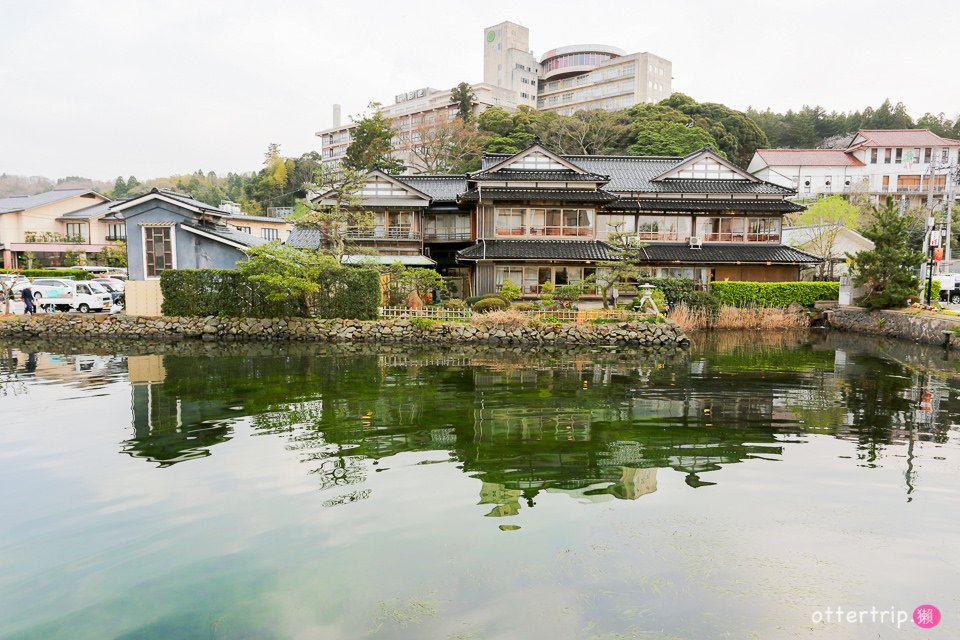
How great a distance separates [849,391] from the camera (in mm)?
14258

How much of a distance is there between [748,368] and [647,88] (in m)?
68.7

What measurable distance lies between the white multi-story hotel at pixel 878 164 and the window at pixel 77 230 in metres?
64.6

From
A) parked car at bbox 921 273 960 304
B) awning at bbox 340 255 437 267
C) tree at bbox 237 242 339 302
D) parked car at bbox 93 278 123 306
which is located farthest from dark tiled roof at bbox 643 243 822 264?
parked car at bbox 93 278 123 306

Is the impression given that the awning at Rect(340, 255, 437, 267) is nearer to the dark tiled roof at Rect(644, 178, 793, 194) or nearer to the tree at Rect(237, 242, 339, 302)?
the tree at Rect(237, 242, 339, 302)

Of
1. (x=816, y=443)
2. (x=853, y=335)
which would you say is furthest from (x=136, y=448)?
(x=853, y=335)

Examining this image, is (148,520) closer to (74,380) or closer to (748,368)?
(74,380)

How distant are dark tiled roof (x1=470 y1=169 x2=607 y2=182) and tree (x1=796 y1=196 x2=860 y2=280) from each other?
58.6ft

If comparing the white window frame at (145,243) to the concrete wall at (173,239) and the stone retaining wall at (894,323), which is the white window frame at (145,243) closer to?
the concrete wall at (173,239)

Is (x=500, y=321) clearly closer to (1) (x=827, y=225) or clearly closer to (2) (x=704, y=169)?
(2) (x=704, y=169)

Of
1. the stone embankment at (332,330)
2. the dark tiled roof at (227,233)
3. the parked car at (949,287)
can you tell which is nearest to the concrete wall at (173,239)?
the dark tiled roof at (227,233)

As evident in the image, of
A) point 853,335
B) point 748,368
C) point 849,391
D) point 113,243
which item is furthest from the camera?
point 113,243

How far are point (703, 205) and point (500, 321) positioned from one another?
17086mm

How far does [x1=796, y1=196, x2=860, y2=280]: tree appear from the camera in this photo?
37.0m

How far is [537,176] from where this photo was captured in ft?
101
